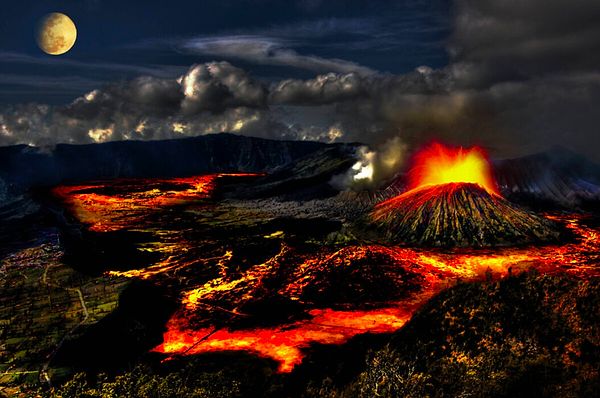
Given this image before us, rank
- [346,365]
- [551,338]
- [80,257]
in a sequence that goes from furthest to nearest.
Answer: [80,257] → [551,338] → [346,365]

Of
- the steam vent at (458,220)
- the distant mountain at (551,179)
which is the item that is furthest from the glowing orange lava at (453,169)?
the steam vent at (458,220)

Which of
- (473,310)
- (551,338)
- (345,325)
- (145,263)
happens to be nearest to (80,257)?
(145,263)

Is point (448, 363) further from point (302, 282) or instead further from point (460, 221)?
point (460, 221)

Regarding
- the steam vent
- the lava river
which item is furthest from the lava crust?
the lava river

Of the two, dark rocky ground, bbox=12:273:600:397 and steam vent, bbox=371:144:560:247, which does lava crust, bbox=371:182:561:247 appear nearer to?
steam vent, bbox=371:144:560:247

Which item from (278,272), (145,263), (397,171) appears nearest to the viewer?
(278,272)

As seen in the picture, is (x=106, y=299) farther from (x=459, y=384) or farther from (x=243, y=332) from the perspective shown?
(x=459, y=384)

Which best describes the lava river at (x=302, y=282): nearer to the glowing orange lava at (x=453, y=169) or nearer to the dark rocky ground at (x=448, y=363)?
the dark rocky ground at (x=448, y=363)

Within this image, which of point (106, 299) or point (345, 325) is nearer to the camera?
point (345, 325)
